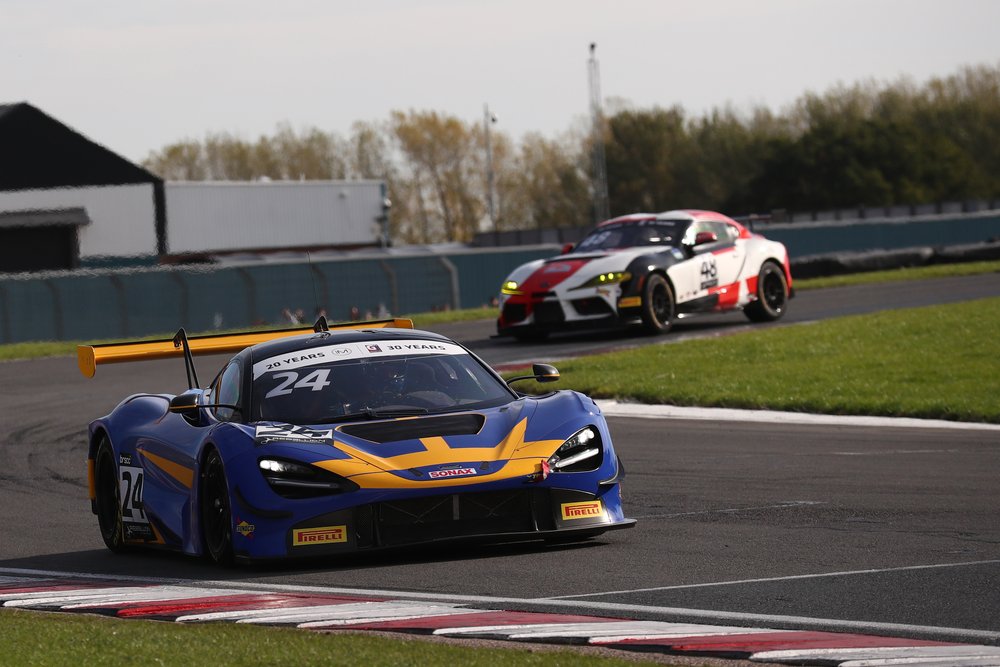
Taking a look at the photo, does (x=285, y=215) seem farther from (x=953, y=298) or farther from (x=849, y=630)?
(x=849, y=630)

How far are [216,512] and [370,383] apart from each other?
3.56 feet

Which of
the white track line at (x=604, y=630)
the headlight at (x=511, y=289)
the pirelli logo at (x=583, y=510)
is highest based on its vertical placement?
the headlight at (x=511, y=289)

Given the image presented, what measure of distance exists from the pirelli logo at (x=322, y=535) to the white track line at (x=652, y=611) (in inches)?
12.5

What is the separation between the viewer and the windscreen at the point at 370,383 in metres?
8.29

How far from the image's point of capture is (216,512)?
316 inches

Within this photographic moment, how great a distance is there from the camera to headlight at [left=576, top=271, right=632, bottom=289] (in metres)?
22.0

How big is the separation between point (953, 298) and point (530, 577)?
21.6 metres

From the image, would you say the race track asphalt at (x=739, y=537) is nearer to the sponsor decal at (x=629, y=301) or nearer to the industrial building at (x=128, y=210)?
the sponsor decal at (x=629, y=301)

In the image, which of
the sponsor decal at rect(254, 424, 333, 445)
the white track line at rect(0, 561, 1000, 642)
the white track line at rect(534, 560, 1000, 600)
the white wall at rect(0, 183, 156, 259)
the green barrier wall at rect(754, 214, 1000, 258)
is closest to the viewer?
the white track line at rect(0, 561, 1000, 642)

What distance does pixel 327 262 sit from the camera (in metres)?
38.6

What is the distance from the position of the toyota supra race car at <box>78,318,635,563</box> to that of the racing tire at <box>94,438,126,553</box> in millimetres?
26

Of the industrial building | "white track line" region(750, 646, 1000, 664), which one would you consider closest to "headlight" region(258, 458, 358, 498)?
"white track line" region(750, 646, 1000, 664)

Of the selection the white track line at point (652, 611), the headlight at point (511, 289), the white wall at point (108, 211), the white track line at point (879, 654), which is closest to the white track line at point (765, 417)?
the headlight at point (511, 289)

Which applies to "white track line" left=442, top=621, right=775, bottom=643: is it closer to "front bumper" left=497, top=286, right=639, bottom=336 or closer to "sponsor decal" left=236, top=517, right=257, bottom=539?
"sponsor decal" left=236, top=517, right=257, bottom=539
